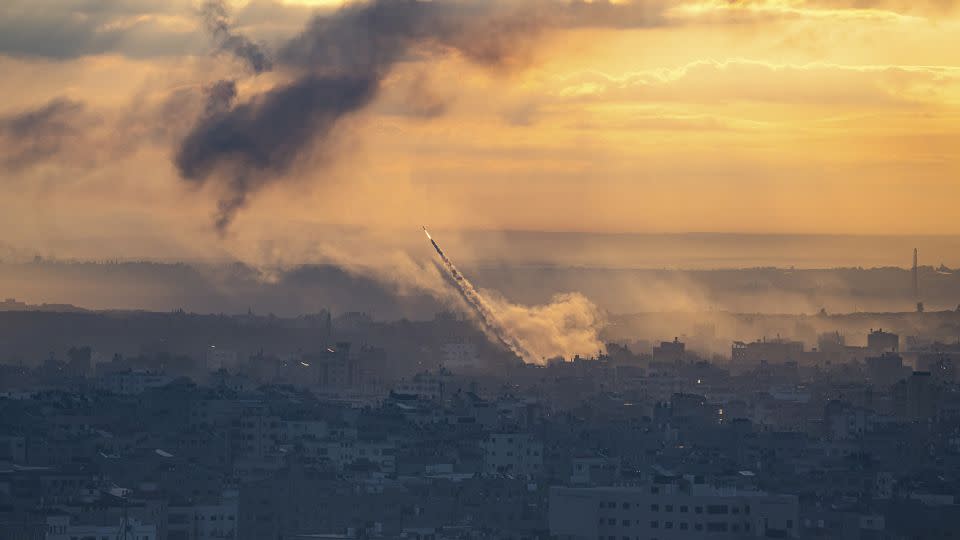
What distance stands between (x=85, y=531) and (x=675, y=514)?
45.3ft

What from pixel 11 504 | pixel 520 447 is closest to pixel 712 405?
pixel 520 447

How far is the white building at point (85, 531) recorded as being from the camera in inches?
2948

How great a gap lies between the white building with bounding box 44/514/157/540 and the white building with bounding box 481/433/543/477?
38169 millimetres

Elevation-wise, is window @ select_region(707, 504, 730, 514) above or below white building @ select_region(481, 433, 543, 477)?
below

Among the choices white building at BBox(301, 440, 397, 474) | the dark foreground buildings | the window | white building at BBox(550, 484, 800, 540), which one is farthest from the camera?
white building at BBox(301, 440, 397, 474)

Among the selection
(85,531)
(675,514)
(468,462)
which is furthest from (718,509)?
(468,462)

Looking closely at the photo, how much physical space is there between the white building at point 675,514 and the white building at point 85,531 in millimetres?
10078

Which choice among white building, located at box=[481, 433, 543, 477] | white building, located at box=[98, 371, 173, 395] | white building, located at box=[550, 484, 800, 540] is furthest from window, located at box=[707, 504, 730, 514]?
white building, located at box=[98, 371, 173, 395]

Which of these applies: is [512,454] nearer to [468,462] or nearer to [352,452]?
[468,462]

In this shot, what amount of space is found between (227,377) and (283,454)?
53.6m

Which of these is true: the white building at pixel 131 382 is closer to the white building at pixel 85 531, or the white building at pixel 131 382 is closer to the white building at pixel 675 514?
the white building at pixel 85 531

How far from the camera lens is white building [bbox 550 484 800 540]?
72438 mm

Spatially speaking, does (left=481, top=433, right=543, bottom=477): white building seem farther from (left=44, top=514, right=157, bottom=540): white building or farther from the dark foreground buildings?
(left=44, top=514, right=157, bottom=540): white building

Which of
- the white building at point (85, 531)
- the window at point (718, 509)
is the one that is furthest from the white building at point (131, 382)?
the window at point (718, 509)
